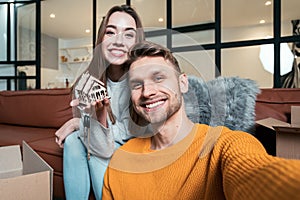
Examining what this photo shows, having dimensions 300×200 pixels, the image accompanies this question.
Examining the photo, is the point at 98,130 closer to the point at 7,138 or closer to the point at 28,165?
the point at 28,165

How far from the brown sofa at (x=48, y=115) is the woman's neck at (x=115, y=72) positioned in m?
0.49

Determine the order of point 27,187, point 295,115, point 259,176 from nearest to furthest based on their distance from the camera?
point 259,176 < point 27,187 < point 295,115

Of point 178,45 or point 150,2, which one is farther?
point 150,2

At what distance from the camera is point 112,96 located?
1.93 ft

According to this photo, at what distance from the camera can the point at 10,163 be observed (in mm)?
693

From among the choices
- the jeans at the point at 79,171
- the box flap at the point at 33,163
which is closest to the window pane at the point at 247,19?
the jeans at the point at 79,171

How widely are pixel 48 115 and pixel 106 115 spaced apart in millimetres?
1120

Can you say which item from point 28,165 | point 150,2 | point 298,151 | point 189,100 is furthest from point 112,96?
point 150,2

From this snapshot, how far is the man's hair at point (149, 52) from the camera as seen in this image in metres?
0.49

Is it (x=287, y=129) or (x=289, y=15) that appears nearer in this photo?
(x=287, y=129)

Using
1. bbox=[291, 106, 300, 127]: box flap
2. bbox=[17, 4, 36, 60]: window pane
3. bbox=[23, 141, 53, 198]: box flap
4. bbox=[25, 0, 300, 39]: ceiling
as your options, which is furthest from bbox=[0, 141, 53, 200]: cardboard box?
bbox=[17, 4, 36, 60]: window pane

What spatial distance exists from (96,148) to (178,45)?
40 cm

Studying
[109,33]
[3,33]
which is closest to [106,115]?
[109,33]

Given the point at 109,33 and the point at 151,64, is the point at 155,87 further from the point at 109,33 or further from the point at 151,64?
the point at 109,33
